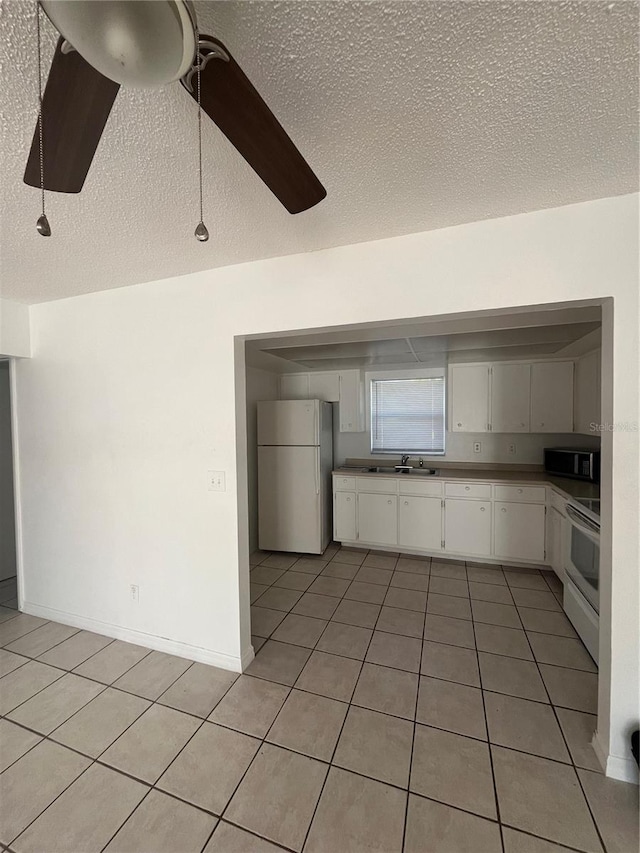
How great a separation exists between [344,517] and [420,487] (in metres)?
0.94

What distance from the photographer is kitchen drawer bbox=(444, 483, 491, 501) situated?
11.3 feet

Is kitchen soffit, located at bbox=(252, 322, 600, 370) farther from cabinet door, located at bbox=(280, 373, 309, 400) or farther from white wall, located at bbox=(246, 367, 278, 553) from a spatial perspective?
→ white wall, located at bbox=(246, 367, 278, 553)

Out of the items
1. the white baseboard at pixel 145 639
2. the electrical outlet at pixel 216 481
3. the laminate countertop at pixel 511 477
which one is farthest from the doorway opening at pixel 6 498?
the laminate countertop at pixel 511 477

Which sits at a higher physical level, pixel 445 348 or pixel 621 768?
pixel 445 348

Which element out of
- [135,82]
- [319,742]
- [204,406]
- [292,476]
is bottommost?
[319,742]

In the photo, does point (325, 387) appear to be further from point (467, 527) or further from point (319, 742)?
point (319, 742)

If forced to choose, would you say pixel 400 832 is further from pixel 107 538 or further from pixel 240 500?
pixel 107 538

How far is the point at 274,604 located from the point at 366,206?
282 cm

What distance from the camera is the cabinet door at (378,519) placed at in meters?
3.78

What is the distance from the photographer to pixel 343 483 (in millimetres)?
3977

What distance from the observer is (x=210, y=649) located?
2150 millimetres

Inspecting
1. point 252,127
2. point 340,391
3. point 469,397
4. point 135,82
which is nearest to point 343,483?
point 340,391

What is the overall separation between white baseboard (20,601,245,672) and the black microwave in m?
3.12

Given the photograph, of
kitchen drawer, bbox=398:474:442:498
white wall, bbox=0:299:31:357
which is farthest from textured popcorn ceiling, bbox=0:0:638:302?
kitchen drawer, bbox=398:474:442:498
